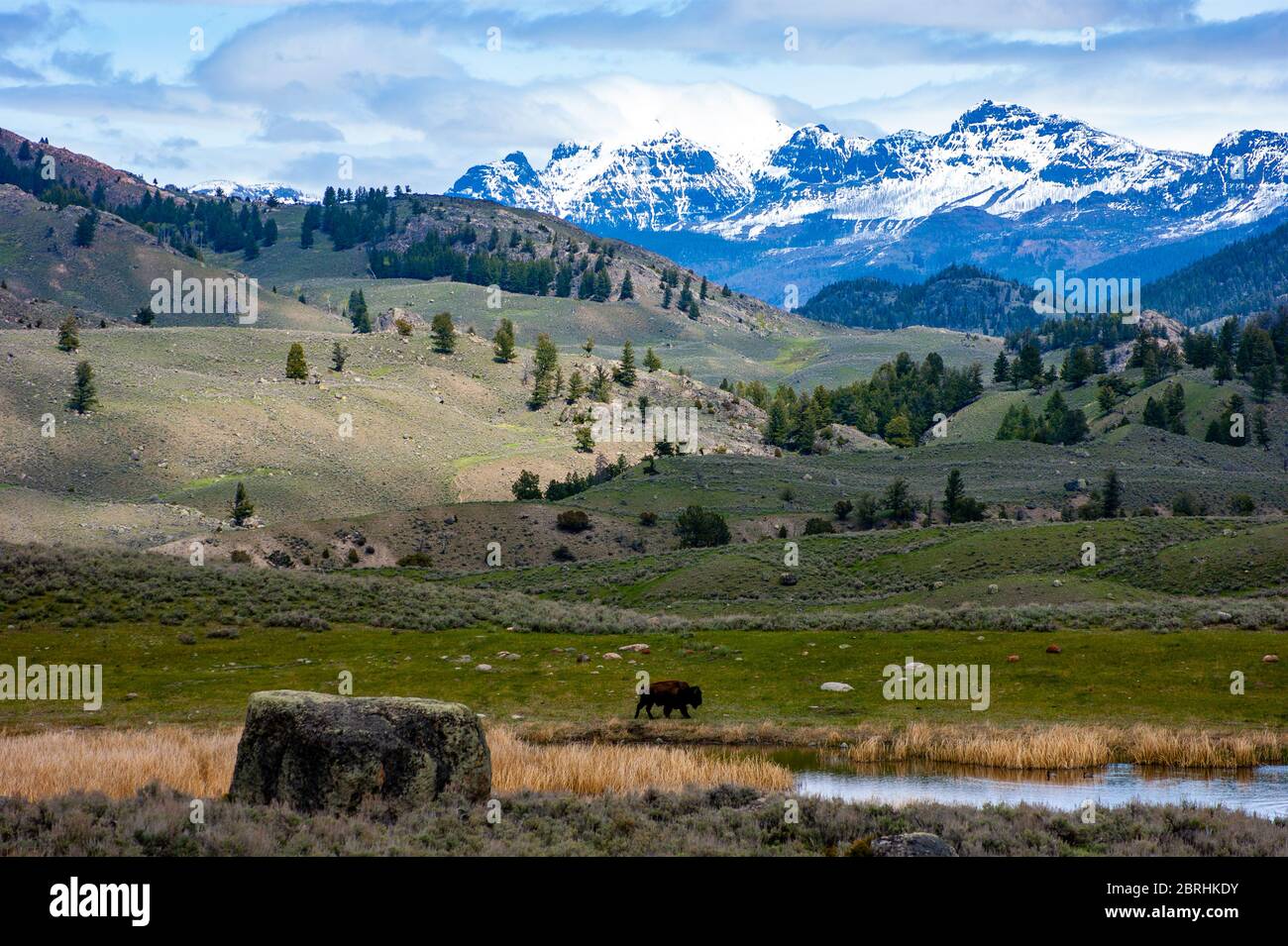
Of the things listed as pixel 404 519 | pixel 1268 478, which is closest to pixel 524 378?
pixel 404 519

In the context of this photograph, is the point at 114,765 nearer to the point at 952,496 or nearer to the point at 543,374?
the point at 952,496

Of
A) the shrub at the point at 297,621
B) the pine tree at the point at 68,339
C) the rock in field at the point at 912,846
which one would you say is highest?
the pine tree at the point at 68,339

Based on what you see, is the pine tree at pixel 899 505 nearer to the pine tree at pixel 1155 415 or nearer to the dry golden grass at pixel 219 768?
the pine tree at pixel 1155 415

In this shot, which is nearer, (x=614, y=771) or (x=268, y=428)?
(x=614, y=771)

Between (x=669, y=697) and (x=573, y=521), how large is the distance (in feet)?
246

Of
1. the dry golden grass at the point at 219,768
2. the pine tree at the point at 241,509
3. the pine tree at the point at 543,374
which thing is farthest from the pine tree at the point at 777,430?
the dry golden grass at the point at 219,768

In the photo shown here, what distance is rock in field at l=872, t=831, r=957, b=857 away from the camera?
17470mm

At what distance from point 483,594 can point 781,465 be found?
9179cm

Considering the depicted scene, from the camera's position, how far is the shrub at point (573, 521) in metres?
110

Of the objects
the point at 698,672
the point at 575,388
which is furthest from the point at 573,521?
the point at 575,388

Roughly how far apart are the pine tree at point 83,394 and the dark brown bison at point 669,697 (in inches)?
4975

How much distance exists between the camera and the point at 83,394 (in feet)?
474

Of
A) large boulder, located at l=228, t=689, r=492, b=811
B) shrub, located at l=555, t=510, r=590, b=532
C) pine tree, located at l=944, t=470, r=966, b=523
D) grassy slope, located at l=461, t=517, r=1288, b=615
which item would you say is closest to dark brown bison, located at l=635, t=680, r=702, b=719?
large boulder, located at l=228, t=689, r=492, b=811
